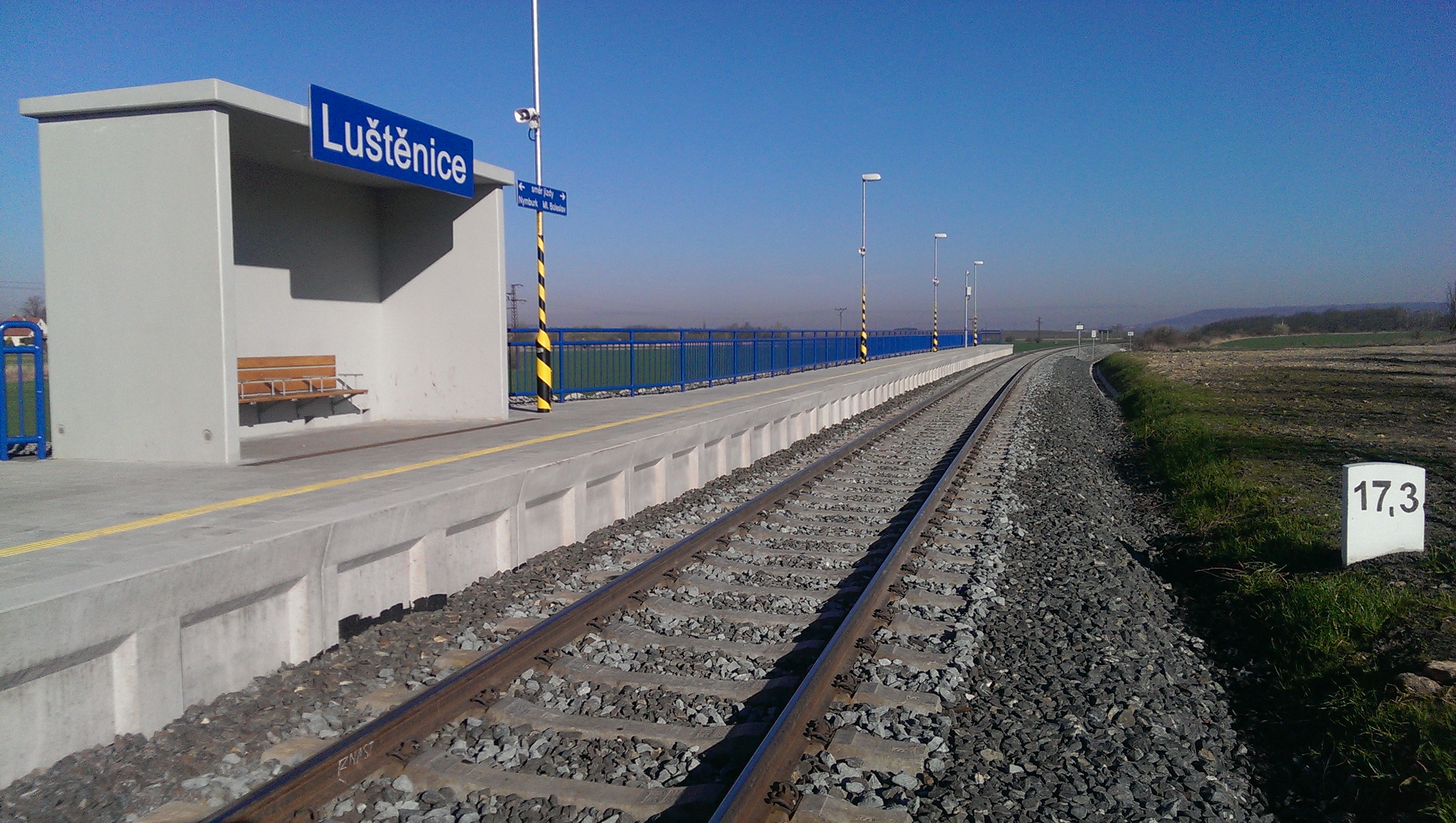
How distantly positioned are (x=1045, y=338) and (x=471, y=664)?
193 metres

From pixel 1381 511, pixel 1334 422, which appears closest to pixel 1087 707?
pixel 1381 511

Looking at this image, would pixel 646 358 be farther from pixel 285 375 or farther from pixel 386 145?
pixel 386 145

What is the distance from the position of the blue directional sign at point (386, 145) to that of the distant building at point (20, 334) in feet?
10.7

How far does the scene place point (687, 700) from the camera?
185 inches

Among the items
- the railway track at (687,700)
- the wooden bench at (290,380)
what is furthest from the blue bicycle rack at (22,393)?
the railway track at (687,700)

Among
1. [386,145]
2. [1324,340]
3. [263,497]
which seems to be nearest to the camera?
[263,497]

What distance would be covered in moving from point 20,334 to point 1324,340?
105 m

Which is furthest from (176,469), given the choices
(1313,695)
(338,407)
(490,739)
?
(1313,695)

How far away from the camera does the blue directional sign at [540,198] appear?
1355 centimetres

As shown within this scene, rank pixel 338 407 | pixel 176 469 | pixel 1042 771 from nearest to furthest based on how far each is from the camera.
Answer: pixel 1042 771
pixel 176 469
pixel 338 407

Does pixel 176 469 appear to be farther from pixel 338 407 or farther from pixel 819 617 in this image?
pixel 819 617

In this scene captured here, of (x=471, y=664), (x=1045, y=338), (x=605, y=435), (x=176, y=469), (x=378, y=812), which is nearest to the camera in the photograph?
(x=378, y=812)

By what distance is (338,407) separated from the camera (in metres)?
11.8

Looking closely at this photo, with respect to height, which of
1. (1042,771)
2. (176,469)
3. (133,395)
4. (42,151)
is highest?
(42,151)
